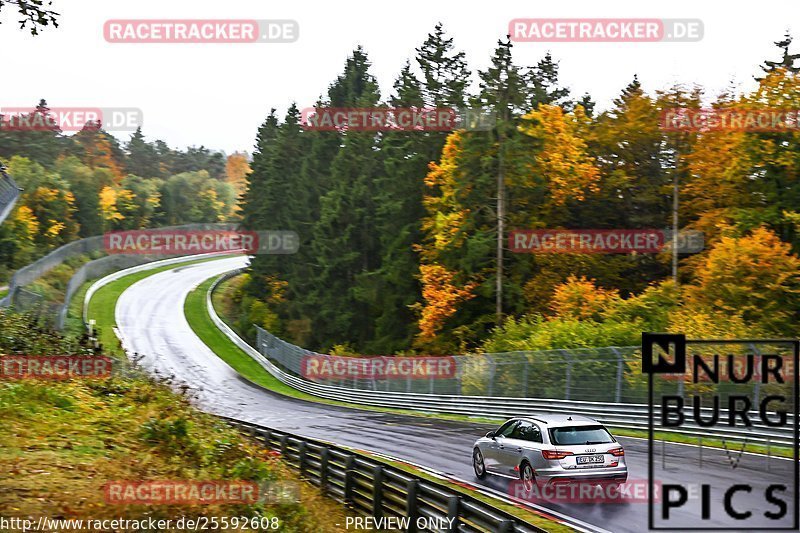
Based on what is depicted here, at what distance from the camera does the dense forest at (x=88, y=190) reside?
3219 inches

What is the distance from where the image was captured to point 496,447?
18.3 m

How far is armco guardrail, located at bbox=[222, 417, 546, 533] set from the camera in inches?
482

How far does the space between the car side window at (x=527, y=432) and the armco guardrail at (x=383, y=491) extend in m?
2.80

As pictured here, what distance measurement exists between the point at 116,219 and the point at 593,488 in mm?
95253

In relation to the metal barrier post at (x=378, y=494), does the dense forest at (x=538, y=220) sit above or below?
above

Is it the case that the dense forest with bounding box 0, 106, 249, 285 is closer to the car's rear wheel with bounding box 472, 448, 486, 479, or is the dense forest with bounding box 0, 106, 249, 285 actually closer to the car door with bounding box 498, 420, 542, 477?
the car's rear wheel with bounding box 472, 448, 486, 479

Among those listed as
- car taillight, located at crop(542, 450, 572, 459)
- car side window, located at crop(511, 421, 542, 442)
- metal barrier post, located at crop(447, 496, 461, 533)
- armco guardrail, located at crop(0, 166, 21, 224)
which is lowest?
metal barrier post, located at crop(447, 496, 461, 533)

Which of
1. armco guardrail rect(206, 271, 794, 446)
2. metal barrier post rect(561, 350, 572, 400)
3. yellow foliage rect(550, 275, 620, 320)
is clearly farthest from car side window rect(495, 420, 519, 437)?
A: yellow foliage rect(550, 275, 620, 320)

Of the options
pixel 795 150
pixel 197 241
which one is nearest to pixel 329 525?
pixel 795 150

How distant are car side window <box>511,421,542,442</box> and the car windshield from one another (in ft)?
1.24

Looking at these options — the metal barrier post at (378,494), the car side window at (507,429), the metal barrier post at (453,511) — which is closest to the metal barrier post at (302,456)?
the metal barrier post at (378,494)

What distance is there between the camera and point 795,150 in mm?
42469

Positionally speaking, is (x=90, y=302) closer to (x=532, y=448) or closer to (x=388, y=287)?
(x=388, y=287)

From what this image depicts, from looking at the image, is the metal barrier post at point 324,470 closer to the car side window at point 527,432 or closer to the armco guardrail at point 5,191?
the car side window at point 527,432
